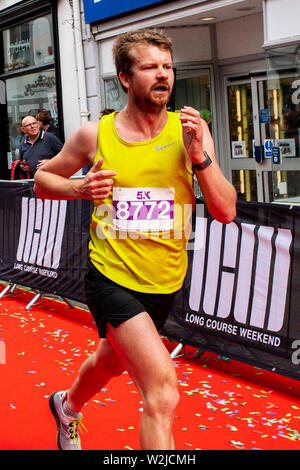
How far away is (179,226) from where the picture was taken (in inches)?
131

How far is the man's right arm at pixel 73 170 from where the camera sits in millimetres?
3115

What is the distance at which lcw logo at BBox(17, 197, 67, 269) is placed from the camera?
740cm

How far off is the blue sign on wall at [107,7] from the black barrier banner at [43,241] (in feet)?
13.6

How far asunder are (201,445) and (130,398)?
0.94 m

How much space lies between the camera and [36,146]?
1070 centimetres

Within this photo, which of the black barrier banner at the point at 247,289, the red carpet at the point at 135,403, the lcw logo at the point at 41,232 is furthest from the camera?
the lcw logo at the point at 41,232

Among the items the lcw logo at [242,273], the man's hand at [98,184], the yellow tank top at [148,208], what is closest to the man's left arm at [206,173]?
the yellow tank top at [148,208]

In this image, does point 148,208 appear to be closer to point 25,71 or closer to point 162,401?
point 162,401

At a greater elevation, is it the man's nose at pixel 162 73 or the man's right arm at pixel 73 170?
the man's nose at pixel 162 73

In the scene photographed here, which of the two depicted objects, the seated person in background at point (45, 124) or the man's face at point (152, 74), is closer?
the man's face at point (152, 74)

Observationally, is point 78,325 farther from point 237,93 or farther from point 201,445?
point 237,93

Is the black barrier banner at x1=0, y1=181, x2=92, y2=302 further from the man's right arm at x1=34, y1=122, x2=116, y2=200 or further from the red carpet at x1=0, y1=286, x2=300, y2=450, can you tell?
the man's right arm at x1=34, y1=122, x2=116, y2=200

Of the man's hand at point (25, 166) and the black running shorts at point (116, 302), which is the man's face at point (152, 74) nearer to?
the black running shorts at point (116, 302)

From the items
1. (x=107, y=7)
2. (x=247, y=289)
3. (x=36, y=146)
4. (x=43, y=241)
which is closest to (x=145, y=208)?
(x=247, y=289)
